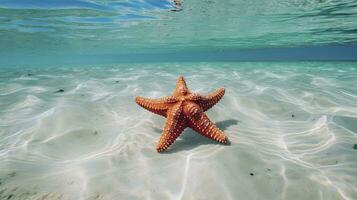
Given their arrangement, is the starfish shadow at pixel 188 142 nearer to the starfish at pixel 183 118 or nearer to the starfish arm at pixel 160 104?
the starfish at pixel 183 118

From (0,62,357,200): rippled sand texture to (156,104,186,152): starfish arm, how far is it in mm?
172

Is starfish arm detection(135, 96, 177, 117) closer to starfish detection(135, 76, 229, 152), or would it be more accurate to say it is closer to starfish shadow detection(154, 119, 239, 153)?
starfish detection(135, 76, 229, 152)

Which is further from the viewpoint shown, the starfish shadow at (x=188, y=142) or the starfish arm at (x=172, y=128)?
the starfish shadow at (x=188, y=142)

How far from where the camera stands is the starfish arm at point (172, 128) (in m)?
3.24

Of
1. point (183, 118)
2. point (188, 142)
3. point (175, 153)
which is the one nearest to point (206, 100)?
point (183, 118)

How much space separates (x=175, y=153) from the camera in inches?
130

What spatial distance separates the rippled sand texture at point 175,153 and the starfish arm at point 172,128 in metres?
0.17

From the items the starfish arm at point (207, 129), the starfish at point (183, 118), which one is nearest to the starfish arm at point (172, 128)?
the starfish at point (183, 118)

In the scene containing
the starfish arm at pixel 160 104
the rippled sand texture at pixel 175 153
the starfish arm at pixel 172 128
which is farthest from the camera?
the starfish arm at pixel 160 104

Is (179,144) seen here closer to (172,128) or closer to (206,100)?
(172,128)

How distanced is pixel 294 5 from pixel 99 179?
602 inches

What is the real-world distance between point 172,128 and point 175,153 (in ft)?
1.17

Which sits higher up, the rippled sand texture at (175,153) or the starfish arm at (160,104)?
the starfish arm at (160,104)

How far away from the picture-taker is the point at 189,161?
3059mm
